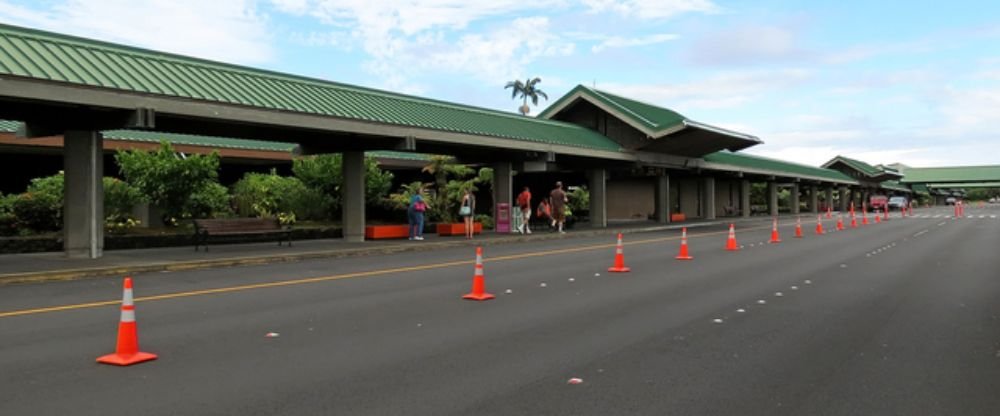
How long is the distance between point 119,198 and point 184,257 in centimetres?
525

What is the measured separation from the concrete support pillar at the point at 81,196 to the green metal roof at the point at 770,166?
32856mm

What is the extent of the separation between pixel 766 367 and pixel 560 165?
92.6 feet

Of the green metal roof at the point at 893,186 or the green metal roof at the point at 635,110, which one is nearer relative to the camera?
the green metal roof at the point at 635,110

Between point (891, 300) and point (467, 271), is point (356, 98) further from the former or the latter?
point (891, 300)

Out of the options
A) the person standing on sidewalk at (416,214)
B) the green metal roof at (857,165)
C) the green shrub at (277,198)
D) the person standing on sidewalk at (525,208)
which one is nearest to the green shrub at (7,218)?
the green shrub at (277,198)

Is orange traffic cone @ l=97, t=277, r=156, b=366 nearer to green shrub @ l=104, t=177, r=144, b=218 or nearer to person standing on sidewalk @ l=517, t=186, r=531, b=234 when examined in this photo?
green shrub @ l=104, t=177, r=144, b=218

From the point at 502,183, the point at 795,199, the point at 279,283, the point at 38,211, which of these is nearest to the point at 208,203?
the point at 38,211

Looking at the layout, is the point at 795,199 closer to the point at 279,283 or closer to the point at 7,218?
the point at 7,218

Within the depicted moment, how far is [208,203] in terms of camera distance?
72.4 ft

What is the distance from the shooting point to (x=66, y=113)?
48.8 feet

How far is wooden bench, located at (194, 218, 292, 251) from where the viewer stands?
58.5 ft

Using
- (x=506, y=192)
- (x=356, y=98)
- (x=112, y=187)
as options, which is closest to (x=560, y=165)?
(x=506, y=192)

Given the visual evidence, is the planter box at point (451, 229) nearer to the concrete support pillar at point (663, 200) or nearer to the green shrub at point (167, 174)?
the green shrub at point (167, 174)

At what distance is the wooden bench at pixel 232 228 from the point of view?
58.5ft
